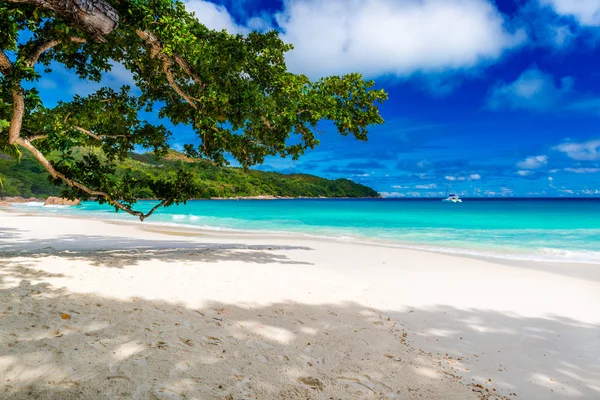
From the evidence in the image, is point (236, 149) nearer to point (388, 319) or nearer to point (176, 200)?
point (176, 200)

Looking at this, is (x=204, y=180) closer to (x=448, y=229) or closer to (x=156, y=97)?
(x=448, y=229)

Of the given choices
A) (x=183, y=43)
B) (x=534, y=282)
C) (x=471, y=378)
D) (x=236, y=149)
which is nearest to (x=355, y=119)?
(x=236, y=149)

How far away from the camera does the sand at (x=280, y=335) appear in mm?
3053

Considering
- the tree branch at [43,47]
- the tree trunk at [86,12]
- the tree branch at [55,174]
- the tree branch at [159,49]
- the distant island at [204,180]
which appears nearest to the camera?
the tree trunk at [86,12]

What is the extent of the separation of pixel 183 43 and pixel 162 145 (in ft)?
13.4

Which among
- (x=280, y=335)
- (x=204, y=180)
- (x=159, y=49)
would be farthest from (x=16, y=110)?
(x=204, y=180)

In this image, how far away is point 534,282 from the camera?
8.41 metres

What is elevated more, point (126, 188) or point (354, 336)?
point (126, 188)

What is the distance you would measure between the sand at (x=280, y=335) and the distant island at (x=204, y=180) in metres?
4.35

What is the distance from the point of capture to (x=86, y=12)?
4691mm

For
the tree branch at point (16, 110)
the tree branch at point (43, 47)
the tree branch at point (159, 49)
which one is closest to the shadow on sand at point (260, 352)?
the tree branch at point (16, 110)

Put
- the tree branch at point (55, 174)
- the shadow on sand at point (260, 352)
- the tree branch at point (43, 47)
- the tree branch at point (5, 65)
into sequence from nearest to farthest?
the shadow on sand at point (260, 352)
the tree branch at point (5, 65)
the tree branch at point (43, 47)
the tree branch at point (55, 174)

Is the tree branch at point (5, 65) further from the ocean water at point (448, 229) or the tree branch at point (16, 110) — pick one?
the ocean water at point (448, 229)

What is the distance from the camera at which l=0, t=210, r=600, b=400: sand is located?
10.0ft
